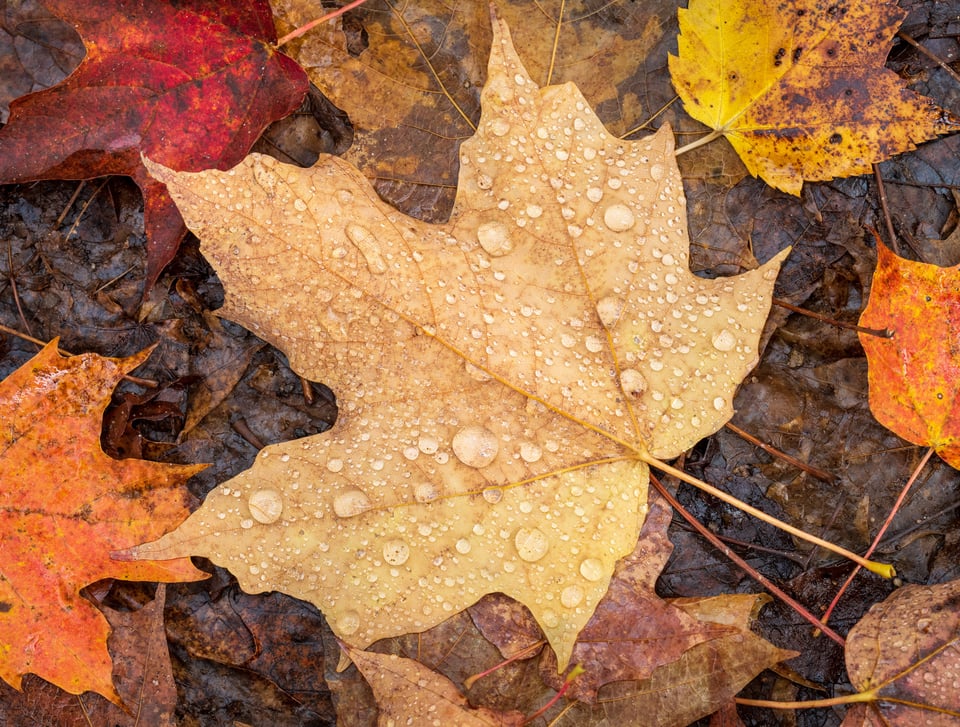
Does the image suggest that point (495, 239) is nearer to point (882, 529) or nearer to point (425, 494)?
point (425, 494)

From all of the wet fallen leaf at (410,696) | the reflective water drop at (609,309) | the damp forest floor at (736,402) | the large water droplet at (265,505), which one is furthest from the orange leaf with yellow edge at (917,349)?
the large water droplet at (265,505)

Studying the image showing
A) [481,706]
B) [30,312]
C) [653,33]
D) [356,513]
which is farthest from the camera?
[30,312]

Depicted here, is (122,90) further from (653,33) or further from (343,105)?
(653,33)

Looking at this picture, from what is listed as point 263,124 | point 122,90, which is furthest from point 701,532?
point 122,90

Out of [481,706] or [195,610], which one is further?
[195,610]

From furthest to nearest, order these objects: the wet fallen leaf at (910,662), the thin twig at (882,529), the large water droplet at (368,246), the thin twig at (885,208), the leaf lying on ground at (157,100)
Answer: the thin twig at (885,208) < the thin twig at (882,529) < the leaf lying on ground at (157,100) < the wet fallen leaf at (910,662) < the large water droplet at (368,246)

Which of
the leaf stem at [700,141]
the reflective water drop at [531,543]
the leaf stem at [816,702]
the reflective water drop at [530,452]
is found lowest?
the leaf stem at [816,702]

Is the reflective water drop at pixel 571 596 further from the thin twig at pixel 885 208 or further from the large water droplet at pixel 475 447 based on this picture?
the thin twig at pixel 885 208
